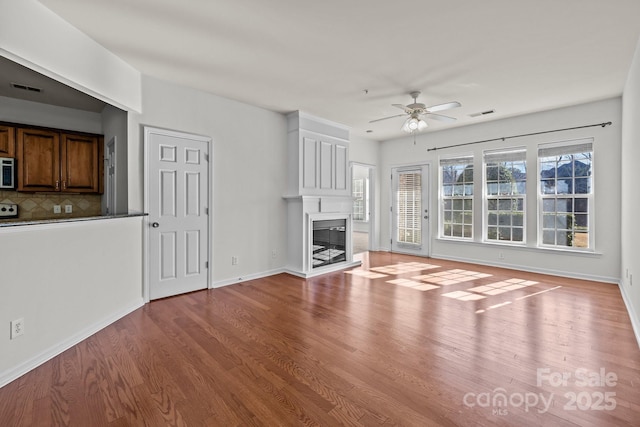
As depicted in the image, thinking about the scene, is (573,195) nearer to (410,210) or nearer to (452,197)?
(452,197)

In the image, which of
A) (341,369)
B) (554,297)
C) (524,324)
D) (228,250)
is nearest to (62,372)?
(341,369)

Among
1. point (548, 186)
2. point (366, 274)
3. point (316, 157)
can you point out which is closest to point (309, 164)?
point (316, 157)

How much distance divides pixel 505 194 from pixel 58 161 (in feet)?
23.6

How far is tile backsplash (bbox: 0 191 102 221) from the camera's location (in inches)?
149

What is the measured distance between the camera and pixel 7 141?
3549mm

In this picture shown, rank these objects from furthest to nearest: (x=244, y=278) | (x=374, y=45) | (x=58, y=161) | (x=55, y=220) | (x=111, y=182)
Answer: (x=244, y=278), (x=111, y=182), (x=58, y=161), (x=374, y=45), (x=55, y=220)

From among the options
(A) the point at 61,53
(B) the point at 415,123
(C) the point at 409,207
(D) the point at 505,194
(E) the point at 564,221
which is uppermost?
(A) the point at 61,53

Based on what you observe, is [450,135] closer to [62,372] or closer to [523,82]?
[523,82]

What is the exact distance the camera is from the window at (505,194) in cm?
540

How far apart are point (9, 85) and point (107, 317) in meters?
2.89

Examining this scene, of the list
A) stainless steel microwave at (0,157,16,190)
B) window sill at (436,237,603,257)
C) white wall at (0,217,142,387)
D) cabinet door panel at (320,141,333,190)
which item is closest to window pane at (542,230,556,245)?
window sill at (436,237,603,257)

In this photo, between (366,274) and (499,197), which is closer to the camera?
(366,274)

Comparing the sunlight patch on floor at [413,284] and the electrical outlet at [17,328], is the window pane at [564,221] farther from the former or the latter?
the electrical outlet at [17,328]

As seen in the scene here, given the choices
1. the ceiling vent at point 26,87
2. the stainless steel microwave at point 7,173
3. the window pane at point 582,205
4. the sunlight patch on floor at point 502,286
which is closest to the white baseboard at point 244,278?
the stainless steel microwave at point 7,173
